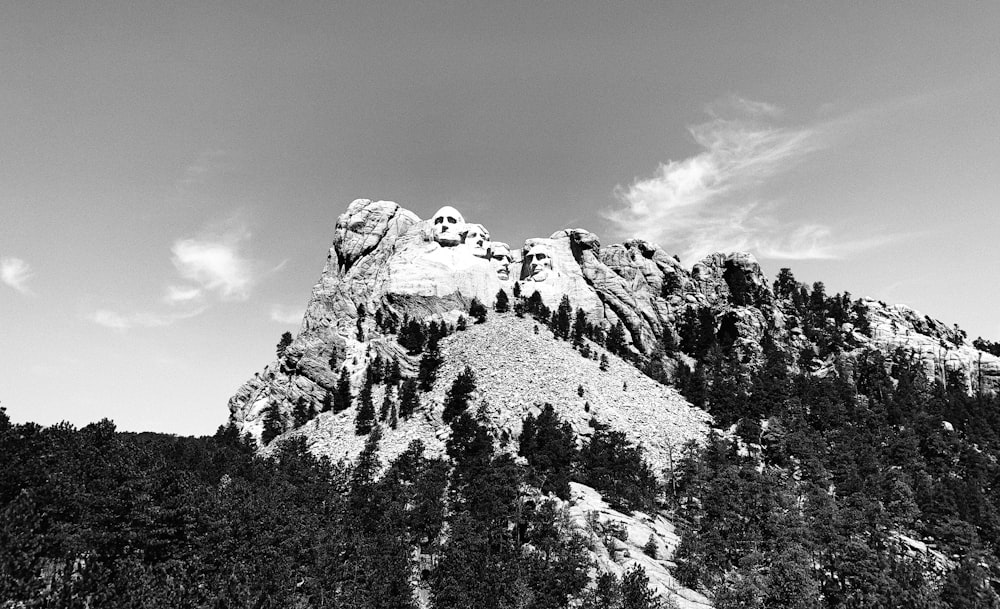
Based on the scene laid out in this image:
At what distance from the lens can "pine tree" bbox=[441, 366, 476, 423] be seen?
80.8m

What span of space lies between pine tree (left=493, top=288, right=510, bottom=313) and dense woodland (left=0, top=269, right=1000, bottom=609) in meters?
31.4

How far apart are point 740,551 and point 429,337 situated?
68582 mm

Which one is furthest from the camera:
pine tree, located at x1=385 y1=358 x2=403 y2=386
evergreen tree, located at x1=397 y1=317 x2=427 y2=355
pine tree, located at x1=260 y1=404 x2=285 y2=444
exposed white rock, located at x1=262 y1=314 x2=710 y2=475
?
evergreen tree, located at x1=397 y1=317 x2=427 y2=355

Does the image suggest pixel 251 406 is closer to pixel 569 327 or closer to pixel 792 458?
pixel 569 327

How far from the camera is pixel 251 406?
102250 millimetres

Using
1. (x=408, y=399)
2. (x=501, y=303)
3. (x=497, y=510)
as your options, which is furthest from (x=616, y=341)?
(x=497, y=510)

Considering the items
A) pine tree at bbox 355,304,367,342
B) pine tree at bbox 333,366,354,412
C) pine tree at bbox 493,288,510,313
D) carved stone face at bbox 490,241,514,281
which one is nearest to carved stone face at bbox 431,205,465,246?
carved stone face at bbox 490,241,514,281

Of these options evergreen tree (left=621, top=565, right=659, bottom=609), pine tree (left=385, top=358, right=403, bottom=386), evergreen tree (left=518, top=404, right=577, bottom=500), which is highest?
pine tree (left=385, top=358, right=403, bottom=386)

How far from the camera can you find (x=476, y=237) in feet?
458

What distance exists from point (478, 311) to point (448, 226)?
28864mm

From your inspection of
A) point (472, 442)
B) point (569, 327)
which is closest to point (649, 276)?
point (569, 327)

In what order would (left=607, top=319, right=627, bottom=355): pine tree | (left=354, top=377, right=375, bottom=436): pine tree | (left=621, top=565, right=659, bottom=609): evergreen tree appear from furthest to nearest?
(left=607, top=319, right=627, bottom=355): pine tree, (left=354, top=377, right=375, bottom=436): pine tree, (left=621, top=565, right=659, bottom=609): evergreen tree

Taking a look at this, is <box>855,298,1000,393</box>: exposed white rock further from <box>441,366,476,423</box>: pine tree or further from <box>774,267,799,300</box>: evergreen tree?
<box>441,366,476,423</box>: pine tree

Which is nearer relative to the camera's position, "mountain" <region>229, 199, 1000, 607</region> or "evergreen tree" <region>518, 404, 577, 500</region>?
"evergreen tree" <region>518, 404, 577, 500</region>
